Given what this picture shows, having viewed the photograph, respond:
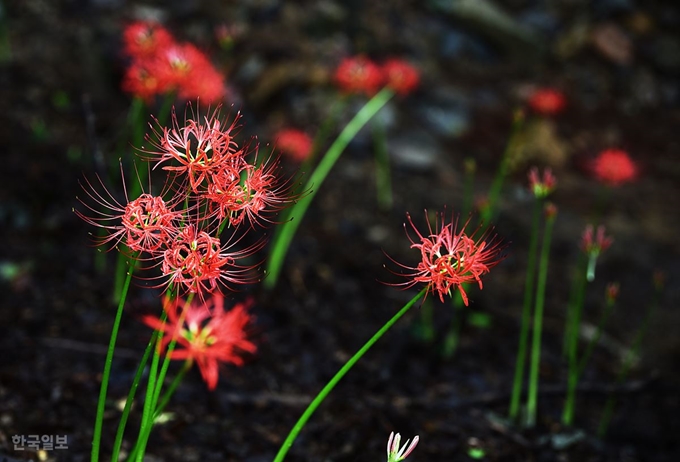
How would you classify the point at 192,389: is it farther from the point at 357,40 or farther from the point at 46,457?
the point at 357,40

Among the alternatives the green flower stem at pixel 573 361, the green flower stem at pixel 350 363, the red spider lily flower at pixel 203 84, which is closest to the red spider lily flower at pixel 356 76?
the red spider lily flower at pixel 203 84

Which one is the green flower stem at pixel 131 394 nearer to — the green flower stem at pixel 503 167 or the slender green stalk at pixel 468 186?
the slender green stalk at pixel 468 186

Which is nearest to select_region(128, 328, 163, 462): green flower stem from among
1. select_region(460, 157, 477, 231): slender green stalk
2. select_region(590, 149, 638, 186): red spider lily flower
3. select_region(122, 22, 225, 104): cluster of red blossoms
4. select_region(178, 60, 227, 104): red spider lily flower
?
select_region(460, 157, 477, 231): slender green stalk

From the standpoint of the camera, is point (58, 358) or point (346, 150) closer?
point (58, 358)

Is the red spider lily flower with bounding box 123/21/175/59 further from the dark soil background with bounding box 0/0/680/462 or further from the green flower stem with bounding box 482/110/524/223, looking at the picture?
the green flower stem with bounding box 482/110/524/223

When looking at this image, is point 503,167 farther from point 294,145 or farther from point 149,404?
point 294,145

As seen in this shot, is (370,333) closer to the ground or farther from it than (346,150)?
closer to the ground

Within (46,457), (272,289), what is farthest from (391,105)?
(46,457)

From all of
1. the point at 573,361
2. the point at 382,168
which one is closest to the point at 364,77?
the point at 573,361
